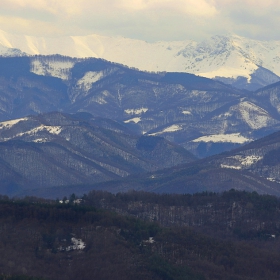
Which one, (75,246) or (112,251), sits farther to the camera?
(75,246)

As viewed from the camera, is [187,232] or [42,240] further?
[187,232]

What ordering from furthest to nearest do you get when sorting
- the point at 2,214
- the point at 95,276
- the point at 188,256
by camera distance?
the point at 2,214, the point at 188,256, the point at 95,276

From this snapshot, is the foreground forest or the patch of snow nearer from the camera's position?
the foreground forest

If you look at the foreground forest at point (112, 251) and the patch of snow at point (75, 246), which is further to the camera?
the patch of snow at point (75, 246)

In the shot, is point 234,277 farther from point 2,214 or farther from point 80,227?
point 2,214

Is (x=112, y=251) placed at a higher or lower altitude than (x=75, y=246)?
lower

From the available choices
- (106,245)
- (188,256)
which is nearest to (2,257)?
(106,245)

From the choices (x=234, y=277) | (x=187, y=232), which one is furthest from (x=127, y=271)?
(x=187, y=232)

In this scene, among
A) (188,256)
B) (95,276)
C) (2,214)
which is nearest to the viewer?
(95,276)

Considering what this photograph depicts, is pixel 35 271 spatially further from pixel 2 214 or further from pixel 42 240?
pixel 2 214
